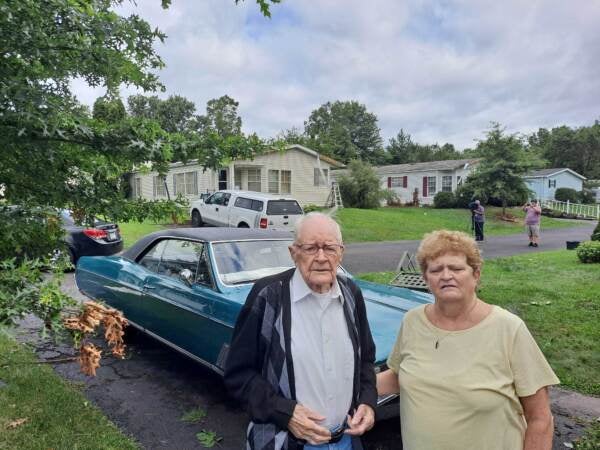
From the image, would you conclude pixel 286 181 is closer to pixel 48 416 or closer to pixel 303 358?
pixel 48 416

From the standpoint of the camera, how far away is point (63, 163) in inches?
92.6

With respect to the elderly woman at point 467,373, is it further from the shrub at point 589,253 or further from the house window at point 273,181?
the house window at point 273,181

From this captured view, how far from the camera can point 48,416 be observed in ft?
11.8

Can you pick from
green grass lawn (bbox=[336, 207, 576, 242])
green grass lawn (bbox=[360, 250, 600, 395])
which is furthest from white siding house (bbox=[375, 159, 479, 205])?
green grass lawn (bbox=[360, 250, 600, 395])

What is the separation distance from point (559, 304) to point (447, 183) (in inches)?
1204

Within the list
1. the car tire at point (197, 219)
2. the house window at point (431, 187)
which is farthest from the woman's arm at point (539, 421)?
the house window at point (431, 187)

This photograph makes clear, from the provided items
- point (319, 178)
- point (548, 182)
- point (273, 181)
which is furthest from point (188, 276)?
point (548, 182)

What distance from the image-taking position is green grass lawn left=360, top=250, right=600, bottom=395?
4898 millimetres

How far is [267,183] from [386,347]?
2426cm

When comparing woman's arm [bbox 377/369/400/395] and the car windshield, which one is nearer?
woman's arm [bbox 377/369/400/395]

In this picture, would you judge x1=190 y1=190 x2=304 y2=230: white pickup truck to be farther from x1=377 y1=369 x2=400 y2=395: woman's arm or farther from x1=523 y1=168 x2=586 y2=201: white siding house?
x1=523 y1=168 x2=586 y2=201: white siding house

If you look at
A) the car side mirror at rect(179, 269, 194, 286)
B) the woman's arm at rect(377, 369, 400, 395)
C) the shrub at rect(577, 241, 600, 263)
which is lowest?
the shrub at rect(577, 241, 600, 263)

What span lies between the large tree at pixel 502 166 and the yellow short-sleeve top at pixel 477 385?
90.8ft

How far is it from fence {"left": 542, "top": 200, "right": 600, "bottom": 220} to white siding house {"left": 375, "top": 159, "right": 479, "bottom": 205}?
24.2 ft
